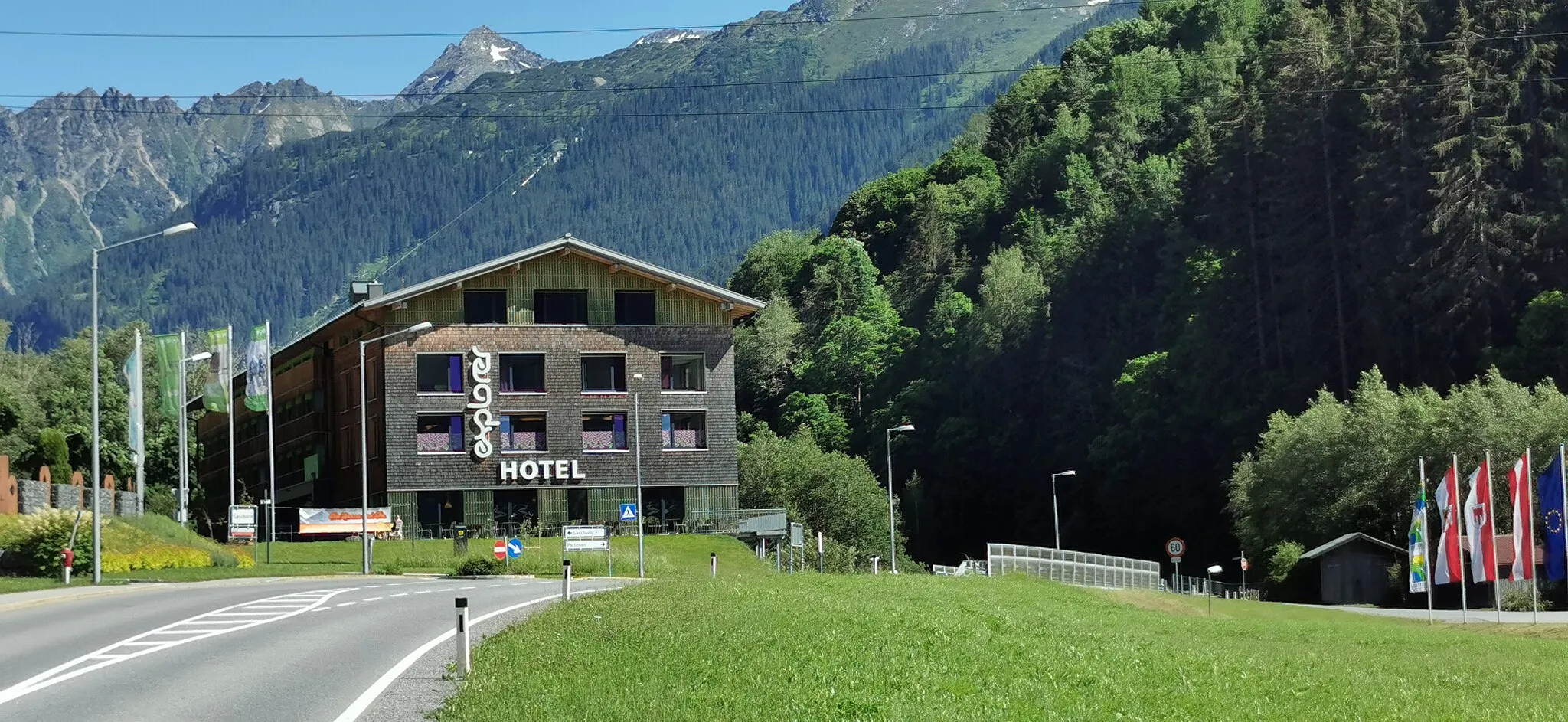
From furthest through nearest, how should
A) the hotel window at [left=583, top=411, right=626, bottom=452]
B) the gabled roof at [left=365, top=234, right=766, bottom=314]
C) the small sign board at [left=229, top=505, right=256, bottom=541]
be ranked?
the hotel window at [left=583, top=411, right=626, bottom=452]
the gabled roof at [left=365, top=234, right=766, bottom=314]
the small sign board at [left=229, top=505, right=256, bottom=541]

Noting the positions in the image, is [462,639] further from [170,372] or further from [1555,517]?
[170,372]

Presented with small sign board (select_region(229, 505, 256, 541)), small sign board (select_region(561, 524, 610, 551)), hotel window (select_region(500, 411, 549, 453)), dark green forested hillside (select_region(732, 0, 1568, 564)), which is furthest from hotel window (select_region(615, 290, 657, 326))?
dark green forested hillside (select_region(732, 0, 1568, 564))

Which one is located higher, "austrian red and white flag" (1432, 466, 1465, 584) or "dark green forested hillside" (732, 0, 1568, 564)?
"dark green forested hillside" (732, 0, 1568, 564)

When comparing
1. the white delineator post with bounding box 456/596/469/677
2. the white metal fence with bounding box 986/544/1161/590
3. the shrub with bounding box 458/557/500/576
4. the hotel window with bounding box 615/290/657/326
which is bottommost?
the white metal fence with bounding box 986/544/1161/590

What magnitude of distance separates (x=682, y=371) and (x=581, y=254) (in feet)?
22.6

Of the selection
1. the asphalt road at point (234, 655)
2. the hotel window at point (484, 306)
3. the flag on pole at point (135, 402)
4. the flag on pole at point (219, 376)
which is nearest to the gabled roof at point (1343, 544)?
the hotel window at point (484, 306)

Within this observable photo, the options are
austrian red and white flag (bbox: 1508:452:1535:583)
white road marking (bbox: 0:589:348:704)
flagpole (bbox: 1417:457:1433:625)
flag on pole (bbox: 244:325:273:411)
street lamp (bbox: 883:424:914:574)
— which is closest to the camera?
white road marking (bbox: 0:589:348:704)

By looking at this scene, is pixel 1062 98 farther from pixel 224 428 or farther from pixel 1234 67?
pixel 224 428

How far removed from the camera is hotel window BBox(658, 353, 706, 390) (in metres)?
80.9

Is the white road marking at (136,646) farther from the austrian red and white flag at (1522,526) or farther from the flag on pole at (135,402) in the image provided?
the flag on pole at (135,402)

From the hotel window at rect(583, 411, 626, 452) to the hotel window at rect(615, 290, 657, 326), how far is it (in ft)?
12.9

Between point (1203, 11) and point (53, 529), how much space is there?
405ft

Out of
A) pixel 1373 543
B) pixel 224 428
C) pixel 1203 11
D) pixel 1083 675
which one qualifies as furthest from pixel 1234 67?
pixel 1083 675

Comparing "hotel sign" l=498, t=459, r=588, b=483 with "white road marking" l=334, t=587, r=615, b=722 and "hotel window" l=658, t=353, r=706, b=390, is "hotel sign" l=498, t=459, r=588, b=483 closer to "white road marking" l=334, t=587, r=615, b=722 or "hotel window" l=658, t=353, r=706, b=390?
"hotel window" l=658, t=353, r=706, b=390
